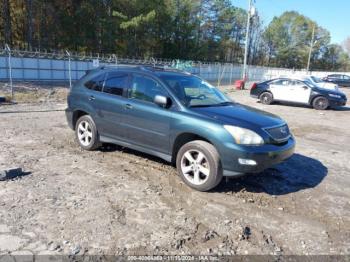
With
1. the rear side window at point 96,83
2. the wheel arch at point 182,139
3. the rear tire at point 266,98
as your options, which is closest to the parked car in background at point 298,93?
the rear tire at point 266,98

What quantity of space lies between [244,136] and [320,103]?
1378 cm

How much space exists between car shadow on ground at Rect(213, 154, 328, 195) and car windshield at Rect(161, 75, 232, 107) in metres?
1.33

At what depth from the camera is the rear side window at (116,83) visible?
600 cm

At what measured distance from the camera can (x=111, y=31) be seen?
44.8 m

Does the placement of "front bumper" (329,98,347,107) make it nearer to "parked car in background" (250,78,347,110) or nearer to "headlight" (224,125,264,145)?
"parked car in background" (250,78,347,110)

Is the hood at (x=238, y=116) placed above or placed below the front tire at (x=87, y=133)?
above

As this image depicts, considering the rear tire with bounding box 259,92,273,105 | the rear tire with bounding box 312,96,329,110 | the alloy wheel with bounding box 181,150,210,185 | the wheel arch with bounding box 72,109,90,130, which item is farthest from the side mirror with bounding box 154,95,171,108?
the rear tire with bounding box 259,92,273,105

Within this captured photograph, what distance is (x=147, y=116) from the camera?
17.9 ft

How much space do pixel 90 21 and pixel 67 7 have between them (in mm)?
3236

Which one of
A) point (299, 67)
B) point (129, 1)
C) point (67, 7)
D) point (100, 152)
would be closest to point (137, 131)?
point (100, 152)

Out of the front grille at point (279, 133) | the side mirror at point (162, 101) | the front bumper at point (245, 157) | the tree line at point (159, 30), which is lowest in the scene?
the front bumper at point (245, 157)

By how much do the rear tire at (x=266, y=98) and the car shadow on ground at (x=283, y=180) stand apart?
460 inches

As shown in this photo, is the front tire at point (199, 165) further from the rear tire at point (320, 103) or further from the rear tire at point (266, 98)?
the rear tire at point (266, 98)

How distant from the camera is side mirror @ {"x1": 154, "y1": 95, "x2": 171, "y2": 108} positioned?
16.9 ft
